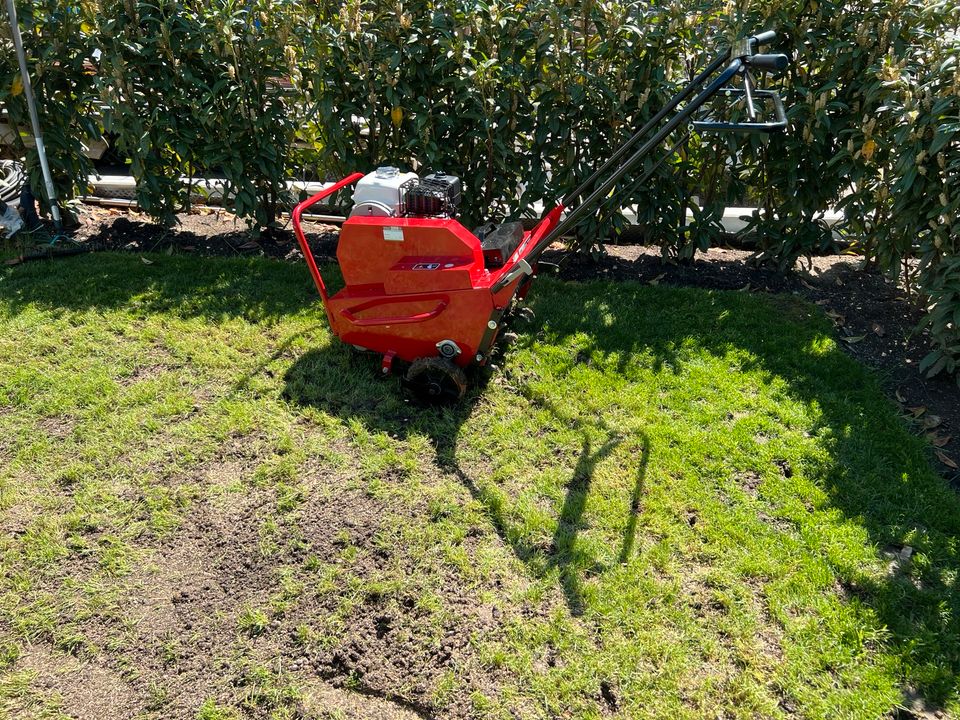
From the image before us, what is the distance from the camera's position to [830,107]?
4.61m

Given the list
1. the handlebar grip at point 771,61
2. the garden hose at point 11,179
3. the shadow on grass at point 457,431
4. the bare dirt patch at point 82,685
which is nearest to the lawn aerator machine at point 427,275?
the shadow on grass at point 457,431

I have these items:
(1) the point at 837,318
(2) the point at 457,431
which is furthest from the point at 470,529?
(1) the point at 837,318

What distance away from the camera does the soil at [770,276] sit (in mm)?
4047

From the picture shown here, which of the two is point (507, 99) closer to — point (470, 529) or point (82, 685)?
point (470, 529)

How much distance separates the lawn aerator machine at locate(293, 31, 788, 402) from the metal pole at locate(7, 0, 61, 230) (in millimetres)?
2911

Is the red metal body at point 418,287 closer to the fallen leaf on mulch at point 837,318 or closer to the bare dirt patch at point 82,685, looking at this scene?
the bare dirt patch at point 82,685

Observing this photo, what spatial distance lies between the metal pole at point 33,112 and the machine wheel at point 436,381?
3.73 metres

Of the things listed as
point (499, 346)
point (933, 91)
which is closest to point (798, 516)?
point (499, 346)

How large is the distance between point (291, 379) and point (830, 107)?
3835mm

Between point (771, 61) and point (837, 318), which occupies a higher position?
point (771, 61)

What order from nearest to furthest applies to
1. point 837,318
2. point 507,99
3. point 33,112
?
point 837,318 → point 507,99 → point 33,112

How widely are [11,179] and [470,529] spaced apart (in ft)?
16.3

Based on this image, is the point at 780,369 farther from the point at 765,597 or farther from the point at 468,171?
the point at 468,171

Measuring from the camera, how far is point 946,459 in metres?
3.62
